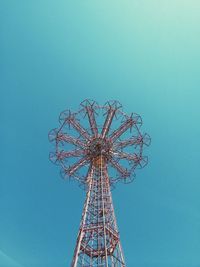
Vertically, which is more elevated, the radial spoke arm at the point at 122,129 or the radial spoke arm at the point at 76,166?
the radial spoke arm at the point at 122,129

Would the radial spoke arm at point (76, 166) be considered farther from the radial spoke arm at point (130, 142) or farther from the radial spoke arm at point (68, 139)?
the radial spoke arm at point (130, 142)

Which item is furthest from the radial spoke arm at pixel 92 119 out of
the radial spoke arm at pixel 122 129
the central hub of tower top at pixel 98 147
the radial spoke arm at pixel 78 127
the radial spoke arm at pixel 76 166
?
the radial spoke arm at pixel 76 166

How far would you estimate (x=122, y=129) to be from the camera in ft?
91.0

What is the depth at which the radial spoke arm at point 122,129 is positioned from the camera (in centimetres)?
2761

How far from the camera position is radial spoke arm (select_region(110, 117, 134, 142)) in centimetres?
2761

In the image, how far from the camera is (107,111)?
28.0m

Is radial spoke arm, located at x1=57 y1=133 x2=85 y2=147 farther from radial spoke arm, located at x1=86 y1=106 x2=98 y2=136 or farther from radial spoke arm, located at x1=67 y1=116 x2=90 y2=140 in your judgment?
radial spoke arm, located at x1=86 y1=106 x2=98 y2=136

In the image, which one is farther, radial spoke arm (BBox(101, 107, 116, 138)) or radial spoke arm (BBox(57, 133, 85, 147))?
radial spoke arm (BBox(101, 107, 116, 138))

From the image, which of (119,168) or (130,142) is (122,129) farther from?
(119,168)

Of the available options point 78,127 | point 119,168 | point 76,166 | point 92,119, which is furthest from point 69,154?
point 119,168

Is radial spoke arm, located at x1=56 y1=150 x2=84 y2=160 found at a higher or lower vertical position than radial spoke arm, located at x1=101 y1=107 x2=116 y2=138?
lower

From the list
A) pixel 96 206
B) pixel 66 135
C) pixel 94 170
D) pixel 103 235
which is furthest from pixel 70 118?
pixel 103 235

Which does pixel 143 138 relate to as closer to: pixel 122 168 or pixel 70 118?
pixel 122 168

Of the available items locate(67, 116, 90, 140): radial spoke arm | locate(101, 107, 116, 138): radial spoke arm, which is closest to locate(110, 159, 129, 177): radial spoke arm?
locate(101, 107, 116, 138): radial spoke arm
